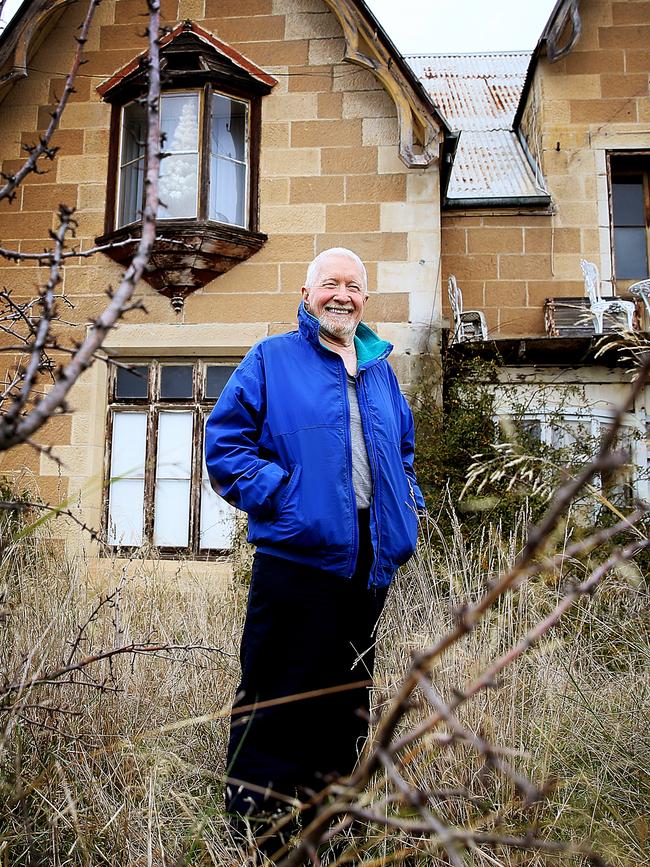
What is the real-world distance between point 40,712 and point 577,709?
6.54ft

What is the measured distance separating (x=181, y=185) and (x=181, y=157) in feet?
1.03

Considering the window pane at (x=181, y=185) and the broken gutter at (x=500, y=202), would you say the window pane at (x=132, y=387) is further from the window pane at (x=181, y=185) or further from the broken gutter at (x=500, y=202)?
the broken gutter at (x=500, y=202)

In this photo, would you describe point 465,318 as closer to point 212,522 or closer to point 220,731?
point 212,522

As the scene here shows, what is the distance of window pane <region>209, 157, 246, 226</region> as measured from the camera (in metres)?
7.52

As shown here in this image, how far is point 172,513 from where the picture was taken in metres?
7.43

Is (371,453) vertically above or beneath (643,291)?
beneath

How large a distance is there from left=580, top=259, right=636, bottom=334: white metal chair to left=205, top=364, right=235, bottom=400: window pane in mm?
3505

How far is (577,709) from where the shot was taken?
3.06m

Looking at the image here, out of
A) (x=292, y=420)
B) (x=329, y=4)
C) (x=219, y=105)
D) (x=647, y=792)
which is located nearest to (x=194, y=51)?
(x=219, y=105)

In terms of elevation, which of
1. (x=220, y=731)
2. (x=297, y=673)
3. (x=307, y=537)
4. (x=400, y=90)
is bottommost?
(x=220, y=731)

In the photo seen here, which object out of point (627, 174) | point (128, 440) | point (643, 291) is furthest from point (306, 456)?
point (627, 174)

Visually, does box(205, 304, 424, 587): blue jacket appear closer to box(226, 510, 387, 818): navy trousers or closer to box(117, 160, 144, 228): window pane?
box(226, 510, 387, 818): navy trousers

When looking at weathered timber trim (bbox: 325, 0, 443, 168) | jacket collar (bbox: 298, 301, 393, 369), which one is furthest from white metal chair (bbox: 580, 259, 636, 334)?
jacket collar (bbox: 298, 301, 393, 369)

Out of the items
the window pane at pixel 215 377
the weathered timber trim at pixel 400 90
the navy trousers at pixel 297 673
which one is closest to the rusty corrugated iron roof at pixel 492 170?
the weathered timber trim at pixel 400 90
